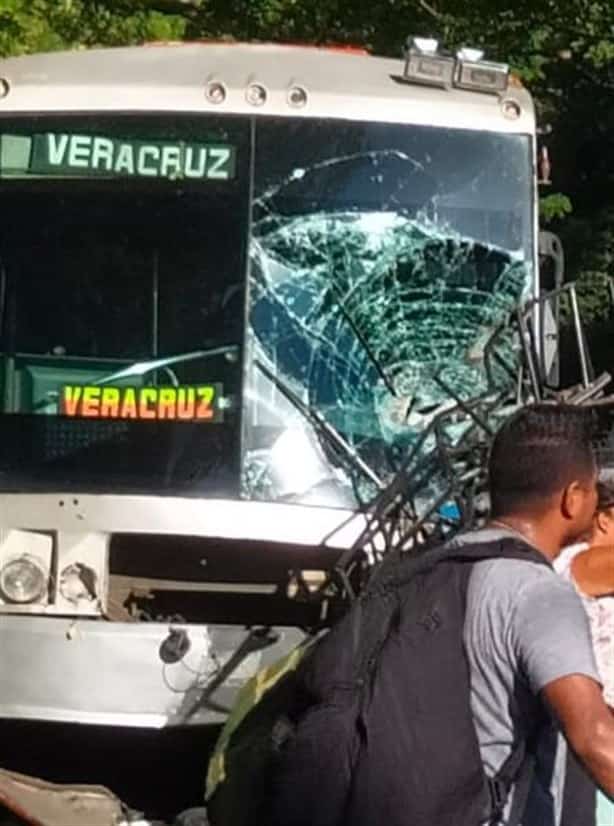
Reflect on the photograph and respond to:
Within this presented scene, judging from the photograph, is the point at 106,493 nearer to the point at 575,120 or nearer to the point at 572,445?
the point at 572,445

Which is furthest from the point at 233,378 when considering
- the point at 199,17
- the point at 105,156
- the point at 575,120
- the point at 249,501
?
the point at 575,120

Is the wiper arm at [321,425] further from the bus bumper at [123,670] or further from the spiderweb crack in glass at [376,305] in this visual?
the bus bumper at [123,670]

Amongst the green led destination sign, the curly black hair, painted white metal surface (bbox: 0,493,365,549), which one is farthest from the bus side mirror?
the curly black hair

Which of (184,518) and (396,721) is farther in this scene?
Answer: (184,518)

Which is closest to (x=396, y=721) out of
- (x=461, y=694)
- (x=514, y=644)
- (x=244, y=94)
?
(x=461, y=694)

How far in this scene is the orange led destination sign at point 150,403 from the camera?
327 inches

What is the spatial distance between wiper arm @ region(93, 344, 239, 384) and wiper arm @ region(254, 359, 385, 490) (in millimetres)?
129

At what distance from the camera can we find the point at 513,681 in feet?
14.3

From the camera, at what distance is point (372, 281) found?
850 cm

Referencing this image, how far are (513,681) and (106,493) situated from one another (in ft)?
13.1

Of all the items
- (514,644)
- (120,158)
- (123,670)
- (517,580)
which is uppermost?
(120,158)

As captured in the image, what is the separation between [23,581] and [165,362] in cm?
93

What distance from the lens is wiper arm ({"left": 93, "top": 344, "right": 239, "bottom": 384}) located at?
835 centimetres

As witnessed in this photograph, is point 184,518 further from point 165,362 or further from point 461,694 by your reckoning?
point 461,694
